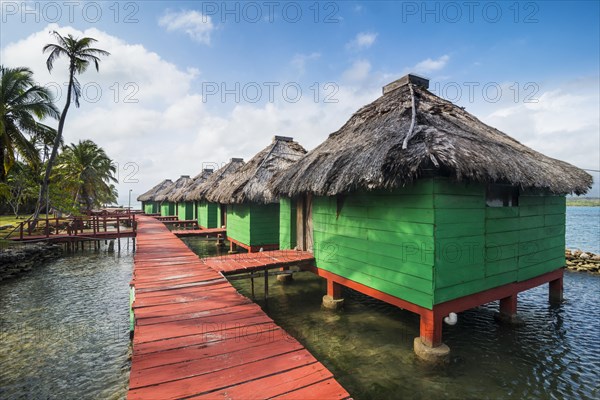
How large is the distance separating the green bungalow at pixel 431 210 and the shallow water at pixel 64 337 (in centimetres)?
458

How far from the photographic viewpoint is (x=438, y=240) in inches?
174

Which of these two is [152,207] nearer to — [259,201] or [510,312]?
[259,201]

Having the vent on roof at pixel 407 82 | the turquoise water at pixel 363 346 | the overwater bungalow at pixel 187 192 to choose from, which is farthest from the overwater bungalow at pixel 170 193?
the vent on roof at pixel 407 82

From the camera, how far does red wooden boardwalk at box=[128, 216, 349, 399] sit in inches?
104

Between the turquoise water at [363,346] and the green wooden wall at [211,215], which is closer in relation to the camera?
the turquoise water at [363,346]

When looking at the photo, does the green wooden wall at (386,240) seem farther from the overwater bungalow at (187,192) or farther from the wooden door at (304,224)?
the overwater bungalow at (187,192)

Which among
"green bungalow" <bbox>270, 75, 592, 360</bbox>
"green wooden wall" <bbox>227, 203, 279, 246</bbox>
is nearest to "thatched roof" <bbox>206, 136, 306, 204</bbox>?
"green wooden wall" <bbox>227, 203, 279, 246</bbox>

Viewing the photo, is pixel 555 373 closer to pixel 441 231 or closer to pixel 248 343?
pixel 441 231

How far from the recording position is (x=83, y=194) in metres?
29.8

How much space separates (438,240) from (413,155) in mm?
1333

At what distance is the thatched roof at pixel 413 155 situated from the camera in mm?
4387

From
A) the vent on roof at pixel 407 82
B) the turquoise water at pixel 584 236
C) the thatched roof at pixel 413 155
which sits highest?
the vent on roof at pixel 407 82

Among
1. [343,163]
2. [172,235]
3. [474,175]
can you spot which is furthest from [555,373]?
[172,235]

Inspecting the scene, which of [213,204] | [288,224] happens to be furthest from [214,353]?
[213,204]
